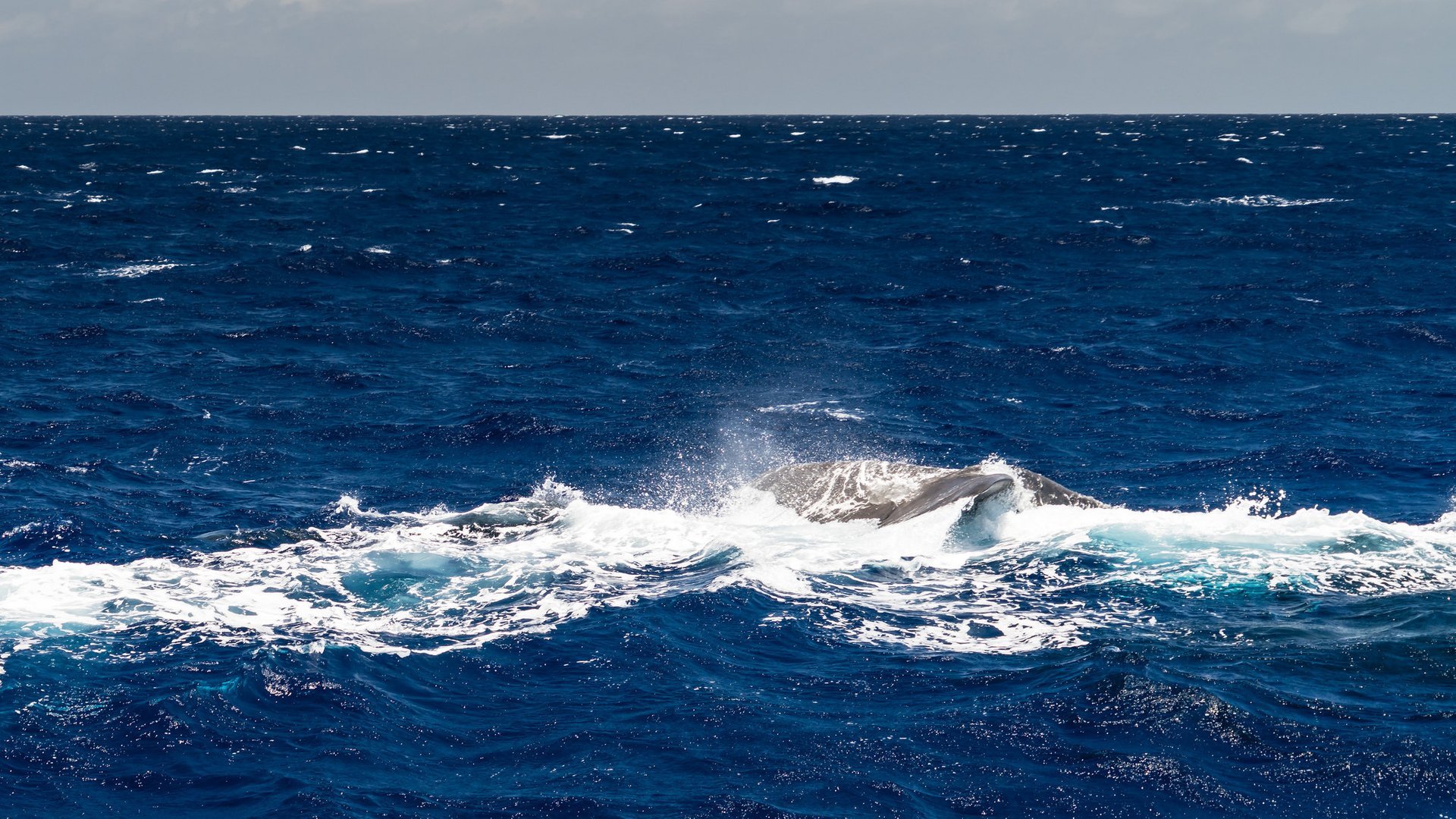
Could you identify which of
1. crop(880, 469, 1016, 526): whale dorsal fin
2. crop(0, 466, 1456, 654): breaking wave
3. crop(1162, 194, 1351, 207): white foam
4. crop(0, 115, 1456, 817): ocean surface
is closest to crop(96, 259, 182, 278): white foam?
crop(0, 115, 1456, 817): ocean surface

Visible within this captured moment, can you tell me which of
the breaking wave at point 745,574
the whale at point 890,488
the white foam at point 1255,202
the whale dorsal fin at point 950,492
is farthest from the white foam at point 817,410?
the white foam at point 1255,202

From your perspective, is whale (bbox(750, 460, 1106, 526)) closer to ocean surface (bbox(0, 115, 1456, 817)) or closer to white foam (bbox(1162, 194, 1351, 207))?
ocean surface (bbox(0, 115, 1456, 817))

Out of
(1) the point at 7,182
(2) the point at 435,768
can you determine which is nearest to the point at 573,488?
(2) the point at 435,768

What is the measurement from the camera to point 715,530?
3228 cm

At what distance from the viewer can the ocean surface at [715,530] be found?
19.7 metres

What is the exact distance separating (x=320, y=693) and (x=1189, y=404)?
1232 inches

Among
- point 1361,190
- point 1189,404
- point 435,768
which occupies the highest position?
point 1361,190

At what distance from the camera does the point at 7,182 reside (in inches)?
4459

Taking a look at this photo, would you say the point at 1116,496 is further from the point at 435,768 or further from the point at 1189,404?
the point at 435,768

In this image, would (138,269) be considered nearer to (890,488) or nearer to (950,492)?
(890,488)

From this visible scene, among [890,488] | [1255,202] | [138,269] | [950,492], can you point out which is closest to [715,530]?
[890,488]

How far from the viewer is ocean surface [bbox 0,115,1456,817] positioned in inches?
777

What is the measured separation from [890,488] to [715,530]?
187 inches

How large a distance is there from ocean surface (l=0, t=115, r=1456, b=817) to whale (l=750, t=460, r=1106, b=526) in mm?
766
